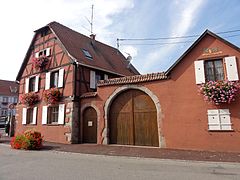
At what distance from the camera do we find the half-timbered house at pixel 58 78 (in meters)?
14.8

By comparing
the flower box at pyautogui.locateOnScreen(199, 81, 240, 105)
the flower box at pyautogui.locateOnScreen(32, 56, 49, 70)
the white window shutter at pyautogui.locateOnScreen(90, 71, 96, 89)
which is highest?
the flower box at pyautogui.locateOnScreen(32, 56, 49, 70)

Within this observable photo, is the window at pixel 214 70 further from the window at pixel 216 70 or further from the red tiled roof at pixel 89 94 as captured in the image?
the red tiled roof at pixel 89 94

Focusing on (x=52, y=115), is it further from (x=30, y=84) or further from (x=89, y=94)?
(x=30, y=84)

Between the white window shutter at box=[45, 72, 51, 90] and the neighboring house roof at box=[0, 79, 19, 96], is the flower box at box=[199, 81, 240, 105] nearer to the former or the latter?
the white window shutter at box=[45, 72, 51, 90]

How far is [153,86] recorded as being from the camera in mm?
12203

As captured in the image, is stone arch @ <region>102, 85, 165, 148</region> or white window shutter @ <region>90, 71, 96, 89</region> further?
white window shutter @ <region>90, 71, 96, 89</region>

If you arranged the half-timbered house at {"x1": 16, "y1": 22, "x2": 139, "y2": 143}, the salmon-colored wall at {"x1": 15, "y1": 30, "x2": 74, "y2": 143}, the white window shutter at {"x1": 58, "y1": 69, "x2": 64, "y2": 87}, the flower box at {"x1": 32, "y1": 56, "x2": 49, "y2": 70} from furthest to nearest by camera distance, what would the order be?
the flower box at {"x1": 32, "y1": 56, "x2": 49, "y2": 70}
the white window shutter at {"x1": 58, "y1": 69, "x2": 64, "y2": 87}
the salmon-colored wall at {"x1": 15, "y1": 30, "x2": 74, "y2": 143}
the half-timbered house at {"x1": 16, "y1": 22, "x2": 139, "y2": 143}

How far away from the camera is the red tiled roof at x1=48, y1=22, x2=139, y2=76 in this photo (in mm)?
16188

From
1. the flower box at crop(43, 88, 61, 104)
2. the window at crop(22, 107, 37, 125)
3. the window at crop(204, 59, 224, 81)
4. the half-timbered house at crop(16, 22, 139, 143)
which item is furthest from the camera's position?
the window at crop(22, 107, 37, 125)

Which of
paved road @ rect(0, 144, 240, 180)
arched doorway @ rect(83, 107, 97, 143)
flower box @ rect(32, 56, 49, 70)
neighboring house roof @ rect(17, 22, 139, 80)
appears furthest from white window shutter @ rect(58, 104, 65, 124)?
paved road @ rect(0, 144, 240, 180)

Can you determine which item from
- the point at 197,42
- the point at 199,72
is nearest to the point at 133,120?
the point at 199,72

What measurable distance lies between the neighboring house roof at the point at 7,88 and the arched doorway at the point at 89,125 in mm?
37972

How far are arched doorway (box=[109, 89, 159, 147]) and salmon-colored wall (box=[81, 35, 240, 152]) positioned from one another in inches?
29.0

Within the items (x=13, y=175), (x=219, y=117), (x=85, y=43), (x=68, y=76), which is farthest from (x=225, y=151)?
(x=85, y=43)
